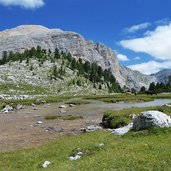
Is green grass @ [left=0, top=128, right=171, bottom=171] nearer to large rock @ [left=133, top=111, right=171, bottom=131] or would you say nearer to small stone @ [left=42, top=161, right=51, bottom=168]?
small stone @ [left=42, top=161, right=51, bottom=168]

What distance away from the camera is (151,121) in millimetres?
32719

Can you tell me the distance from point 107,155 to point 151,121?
8.66m

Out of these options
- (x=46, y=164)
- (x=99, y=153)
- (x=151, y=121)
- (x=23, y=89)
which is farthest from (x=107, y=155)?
(x=23, y=89)

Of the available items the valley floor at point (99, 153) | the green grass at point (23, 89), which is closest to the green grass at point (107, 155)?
the valley floor at point (99, 153)

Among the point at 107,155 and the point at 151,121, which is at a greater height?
the point at 151,121

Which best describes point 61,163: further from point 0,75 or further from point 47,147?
point 0,75

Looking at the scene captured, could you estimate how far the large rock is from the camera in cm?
3225

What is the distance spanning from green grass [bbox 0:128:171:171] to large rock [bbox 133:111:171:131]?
124cm

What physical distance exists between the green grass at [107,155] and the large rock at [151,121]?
1236 millimetres

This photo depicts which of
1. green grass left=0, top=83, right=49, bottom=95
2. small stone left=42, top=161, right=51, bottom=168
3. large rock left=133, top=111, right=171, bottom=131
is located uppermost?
green grass left=0, top=83, right=49, bottom=95

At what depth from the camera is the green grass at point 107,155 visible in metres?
22.7

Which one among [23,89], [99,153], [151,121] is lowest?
[99,153]

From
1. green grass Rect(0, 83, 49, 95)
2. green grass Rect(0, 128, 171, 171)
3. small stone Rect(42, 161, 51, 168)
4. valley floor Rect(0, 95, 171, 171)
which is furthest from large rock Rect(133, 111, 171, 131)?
green grass Rect(0, 83, 49, 95)

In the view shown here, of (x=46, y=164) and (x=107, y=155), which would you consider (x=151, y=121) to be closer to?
(x=107, y=155)
